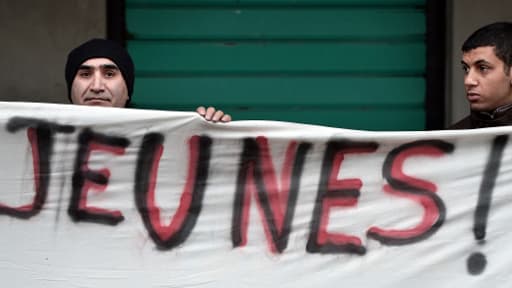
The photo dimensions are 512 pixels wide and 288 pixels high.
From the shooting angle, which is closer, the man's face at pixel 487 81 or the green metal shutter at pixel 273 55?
the man's face at pixel 487 81

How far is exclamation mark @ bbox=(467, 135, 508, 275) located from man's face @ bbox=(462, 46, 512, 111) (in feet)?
0.85

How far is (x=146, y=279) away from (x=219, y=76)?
235 centimetres

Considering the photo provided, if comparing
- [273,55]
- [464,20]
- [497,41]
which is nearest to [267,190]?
[497,41]

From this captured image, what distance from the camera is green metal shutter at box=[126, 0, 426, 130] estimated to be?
6.01m

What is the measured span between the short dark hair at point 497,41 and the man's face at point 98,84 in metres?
1.40

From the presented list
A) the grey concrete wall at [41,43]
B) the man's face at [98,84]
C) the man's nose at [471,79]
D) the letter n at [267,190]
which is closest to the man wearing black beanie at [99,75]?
the man's face at [98,84]

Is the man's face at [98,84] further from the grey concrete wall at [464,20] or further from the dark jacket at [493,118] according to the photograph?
the grey concrete wall at [464,20]

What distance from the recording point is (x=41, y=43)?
591cm

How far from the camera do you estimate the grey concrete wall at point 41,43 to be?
5.91 metres

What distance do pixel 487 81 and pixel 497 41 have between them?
0.17 meters

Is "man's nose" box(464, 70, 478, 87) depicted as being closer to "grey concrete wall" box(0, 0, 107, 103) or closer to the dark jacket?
the dark jacket

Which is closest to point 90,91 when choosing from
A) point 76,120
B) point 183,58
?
point 76,120

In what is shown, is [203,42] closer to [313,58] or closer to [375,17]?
[313,58]

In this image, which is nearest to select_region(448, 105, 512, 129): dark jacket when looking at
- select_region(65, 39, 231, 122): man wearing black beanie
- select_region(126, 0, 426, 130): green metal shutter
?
select_region(65, 39, 231, 122): man wearing black beanie
